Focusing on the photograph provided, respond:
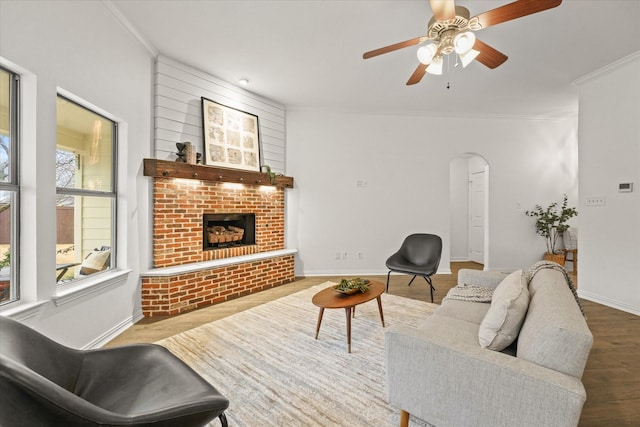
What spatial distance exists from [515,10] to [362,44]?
1.58 m

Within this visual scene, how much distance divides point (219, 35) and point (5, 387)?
3.10 m

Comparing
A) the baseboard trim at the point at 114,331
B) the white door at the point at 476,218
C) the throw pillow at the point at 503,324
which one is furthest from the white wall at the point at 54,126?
the white door at the point at 476,218

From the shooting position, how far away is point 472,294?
2.41m

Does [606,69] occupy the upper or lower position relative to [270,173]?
upper

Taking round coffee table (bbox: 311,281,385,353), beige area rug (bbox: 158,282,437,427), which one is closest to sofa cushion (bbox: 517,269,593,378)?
beige area rug (bbox: 158,282,437,427)

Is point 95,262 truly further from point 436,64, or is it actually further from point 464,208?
point 464,208

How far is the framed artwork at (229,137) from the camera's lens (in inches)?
149

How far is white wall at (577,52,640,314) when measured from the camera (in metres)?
3.29

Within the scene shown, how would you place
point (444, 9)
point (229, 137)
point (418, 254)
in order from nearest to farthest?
point (444, 9), point (229, 137), point (418, 254)

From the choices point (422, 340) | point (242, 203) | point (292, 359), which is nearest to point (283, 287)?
point (242, 203)

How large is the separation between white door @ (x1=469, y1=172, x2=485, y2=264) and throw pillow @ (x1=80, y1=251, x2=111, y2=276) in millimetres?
6584

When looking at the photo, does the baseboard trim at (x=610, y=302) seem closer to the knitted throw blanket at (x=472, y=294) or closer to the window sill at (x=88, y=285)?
the knitted throw blanket at (x=472, y=294)

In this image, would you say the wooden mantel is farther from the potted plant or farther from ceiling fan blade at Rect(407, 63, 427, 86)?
the potted plant

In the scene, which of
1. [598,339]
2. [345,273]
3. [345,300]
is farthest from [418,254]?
[345,300]
